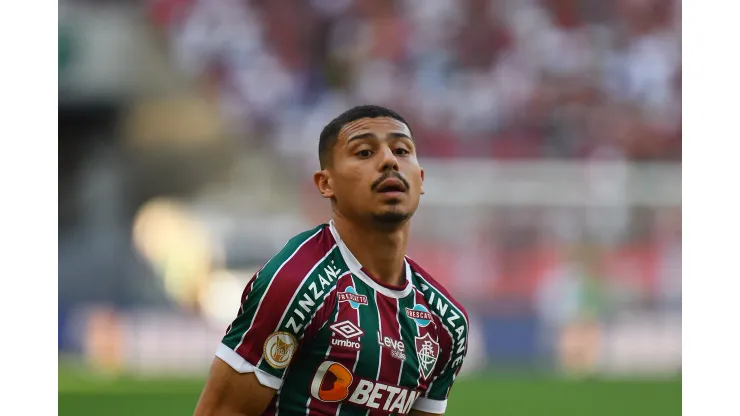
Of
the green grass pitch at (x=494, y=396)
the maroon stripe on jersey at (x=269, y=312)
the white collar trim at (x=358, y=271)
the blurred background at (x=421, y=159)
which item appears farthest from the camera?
the blurred background at (x=421, y=159)

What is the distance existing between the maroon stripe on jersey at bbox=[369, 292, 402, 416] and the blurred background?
11849 mm

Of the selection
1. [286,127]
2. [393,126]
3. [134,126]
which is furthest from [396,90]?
[393,126]

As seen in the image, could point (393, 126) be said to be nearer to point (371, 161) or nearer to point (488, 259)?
point (371, 161)

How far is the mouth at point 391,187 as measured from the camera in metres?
3.40

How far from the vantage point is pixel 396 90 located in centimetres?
1841

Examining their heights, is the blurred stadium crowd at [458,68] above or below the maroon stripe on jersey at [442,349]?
above

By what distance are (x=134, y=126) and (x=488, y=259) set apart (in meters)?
7.02

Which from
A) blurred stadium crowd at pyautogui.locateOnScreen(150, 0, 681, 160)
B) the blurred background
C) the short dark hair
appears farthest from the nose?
blurred stadium crowd at pyautogui.locateOnScreen(150, 0, 681, 160)

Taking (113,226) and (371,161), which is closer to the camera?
(371,161)

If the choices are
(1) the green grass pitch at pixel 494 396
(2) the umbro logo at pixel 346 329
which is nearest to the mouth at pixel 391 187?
(2) the umbro logo at pixel 346 329

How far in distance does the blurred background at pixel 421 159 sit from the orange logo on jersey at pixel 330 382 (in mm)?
12003

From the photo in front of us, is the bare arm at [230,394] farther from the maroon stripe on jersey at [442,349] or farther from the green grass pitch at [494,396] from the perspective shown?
the green grass pitch at [494,396]

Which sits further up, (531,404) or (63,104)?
(63,104)

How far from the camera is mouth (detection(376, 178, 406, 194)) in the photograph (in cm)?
340
